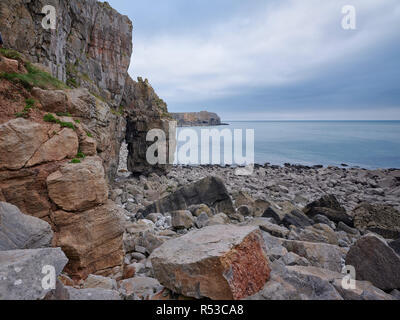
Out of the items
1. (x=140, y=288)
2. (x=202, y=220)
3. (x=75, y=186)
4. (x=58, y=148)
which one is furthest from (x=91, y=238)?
(x=202, y=220)

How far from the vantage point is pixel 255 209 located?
18453 millimetres

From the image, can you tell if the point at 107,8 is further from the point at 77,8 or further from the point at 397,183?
the point at 397,183

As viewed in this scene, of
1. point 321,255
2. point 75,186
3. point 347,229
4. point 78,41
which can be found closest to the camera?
point 75,186

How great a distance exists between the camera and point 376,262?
6332 mm

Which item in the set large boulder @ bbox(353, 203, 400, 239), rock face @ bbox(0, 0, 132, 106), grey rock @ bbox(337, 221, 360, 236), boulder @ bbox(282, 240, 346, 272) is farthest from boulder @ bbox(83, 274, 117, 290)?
large boulder @ bbox(353, 203, 400, 239)

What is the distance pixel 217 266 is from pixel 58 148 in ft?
22.0

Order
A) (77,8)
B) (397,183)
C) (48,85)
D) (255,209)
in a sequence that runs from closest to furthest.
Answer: (48,85)
(255,209)
(77,8)
(397,183)

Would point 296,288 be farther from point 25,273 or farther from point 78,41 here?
point 78,41

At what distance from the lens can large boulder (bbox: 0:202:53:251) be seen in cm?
493

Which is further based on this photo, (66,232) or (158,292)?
(66,232)

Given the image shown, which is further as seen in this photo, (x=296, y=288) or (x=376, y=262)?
(x=376, y=262)
